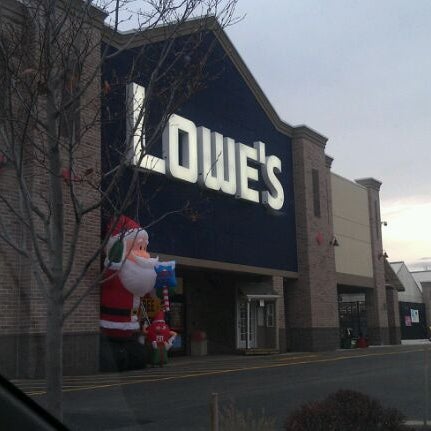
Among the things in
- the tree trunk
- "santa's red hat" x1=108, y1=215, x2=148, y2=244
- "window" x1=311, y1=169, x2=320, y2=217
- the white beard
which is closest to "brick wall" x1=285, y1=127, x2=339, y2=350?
"window" x1=311, y1=169, x2=320, y2=217

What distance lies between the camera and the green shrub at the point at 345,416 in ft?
22.1

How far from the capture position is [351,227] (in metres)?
34.4

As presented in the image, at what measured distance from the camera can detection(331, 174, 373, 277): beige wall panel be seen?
1293 inches

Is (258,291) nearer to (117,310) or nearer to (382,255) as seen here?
(117,310)

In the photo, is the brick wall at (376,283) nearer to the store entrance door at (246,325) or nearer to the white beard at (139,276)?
the store entrance door at (246,325)

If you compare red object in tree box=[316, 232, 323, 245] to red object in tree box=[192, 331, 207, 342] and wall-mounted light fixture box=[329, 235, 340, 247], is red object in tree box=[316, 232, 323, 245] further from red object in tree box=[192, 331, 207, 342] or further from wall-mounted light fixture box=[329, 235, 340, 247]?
red object in tree box=[192, 331, 207, 342]

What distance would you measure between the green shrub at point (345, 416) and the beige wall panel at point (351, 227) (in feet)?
83.3

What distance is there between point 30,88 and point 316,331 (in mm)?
23727

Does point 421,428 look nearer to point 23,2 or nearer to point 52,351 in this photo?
point 52,351

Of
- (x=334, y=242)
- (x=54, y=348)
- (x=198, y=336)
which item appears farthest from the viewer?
(x=334, y=242)

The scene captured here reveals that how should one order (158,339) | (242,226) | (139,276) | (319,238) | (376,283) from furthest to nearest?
(376,283) → (319,238) → (242,226) → (158,339) → (139,276)

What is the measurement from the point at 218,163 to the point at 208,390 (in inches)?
426

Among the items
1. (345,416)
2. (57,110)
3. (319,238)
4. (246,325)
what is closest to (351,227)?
(319,238)

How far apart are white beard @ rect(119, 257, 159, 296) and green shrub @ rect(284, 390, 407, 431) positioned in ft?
32.4
